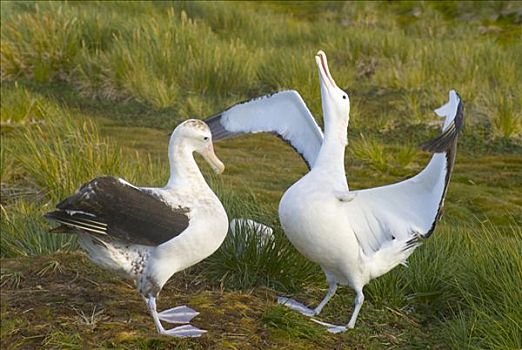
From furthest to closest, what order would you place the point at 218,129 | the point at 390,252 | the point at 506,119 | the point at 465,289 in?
the point at 506,119
the point at 218,129
the point at 465,289
the point at 390,252

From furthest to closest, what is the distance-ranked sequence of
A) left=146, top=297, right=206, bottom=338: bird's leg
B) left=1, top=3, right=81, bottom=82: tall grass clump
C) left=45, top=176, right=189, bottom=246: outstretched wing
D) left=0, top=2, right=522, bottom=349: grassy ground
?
left=1, top=3, right=81, bottom=82: tall grass clump, left=0, top=2, right=522, bottom=349: grassy ground, left=146, top=297, right=206, bottom=338: bird's leg, left=45, top=176, right=189, bottom=246: outstretched wing

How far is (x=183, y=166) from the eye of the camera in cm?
402

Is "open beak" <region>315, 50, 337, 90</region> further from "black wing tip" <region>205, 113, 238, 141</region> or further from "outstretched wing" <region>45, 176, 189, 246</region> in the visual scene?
"outstretched wing" <region>45, 176, 189, 246</region>

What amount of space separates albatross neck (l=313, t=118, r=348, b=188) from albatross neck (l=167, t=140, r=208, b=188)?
1.96 ft

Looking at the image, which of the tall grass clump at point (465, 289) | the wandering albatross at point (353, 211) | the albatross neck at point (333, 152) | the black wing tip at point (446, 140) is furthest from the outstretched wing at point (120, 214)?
the tall grass clump at point (465, 289)

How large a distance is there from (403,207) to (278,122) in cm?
95

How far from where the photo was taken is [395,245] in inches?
162

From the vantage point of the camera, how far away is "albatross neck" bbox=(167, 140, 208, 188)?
4023 millimetres

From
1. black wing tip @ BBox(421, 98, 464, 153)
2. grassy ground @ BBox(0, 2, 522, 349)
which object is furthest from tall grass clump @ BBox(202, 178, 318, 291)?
black wing tip @ BBox(421, 98, 464, 153)

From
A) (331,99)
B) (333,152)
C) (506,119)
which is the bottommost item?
(506,119)

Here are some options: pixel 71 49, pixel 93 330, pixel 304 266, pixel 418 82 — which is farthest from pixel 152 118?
pixel 93 330

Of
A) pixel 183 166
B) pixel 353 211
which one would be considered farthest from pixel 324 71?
pixel 183 166

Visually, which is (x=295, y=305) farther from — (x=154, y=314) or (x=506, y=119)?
(x=506, y=119)

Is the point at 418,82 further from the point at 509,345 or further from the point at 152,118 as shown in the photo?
the point at 509,345
